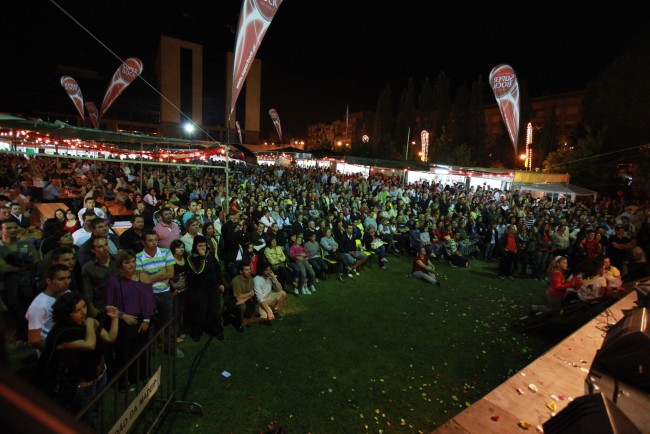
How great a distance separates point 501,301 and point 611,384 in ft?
17.7

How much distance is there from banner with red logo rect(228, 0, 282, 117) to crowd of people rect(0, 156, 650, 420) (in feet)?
10.3

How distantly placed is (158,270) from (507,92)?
13575 mm

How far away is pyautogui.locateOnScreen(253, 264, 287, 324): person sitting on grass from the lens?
6108mm

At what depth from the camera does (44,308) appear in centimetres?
332

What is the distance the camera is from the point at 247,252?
6.85m

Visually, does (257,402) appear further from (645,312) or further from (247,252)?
(645,312)

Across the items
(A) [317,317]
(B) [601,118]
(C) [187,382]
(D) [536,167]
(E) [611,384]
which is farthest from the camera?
(D) [536,167]

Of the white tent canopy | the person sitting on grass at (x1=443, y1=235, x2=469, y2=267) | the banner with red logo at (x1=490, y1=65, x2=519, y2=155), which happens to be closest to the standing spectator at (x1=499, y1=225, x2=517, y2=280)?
the person sitting on grass at (x1=443, y1=235, x2=469, y2=267)

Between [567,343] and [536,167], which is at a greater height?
[536,167]

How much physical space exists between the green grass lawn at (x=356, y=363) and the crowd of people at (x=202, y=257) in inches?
25.1

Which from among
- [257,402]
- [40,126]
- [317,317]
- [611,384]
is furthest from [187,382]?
[40,126]

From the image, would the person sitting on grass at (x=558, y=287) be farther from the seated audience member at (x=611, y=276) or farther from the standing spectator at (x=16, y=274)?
the standing spectator at (x=16, y=274)

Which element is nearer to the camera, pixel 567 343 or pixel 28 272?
pixel 567 343

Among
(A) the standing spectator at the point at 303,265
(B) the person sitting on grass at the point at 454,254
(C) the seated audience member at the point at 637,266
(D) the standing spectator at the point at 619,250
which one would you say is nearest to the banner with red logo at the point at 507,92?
(D) the standing spectator at the point at 619,250
